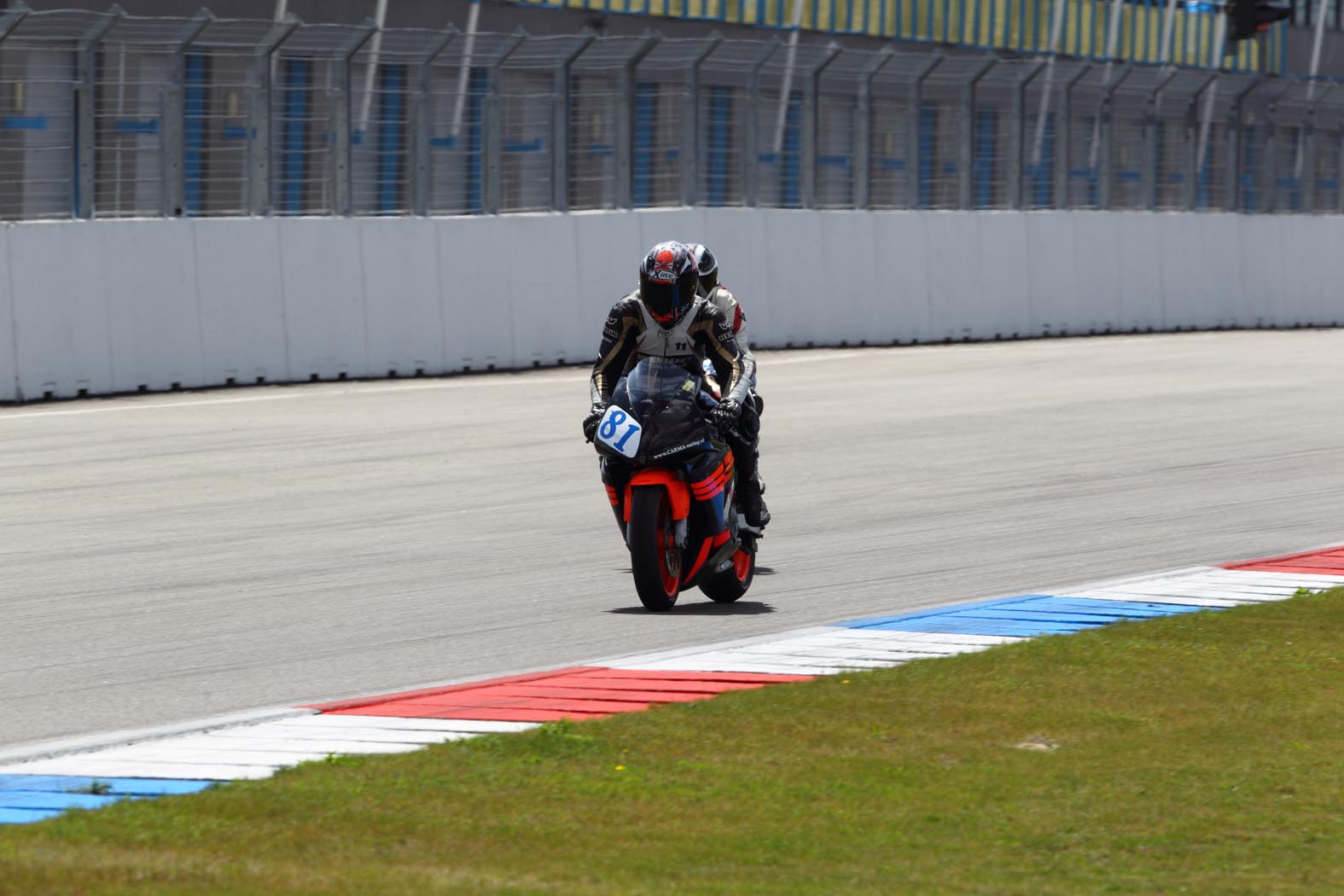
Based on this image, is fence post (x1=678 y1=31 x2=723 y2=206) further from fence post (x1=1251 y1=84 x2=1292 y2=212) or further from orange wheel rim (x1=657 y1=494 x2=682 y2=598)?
orange wheel rim (x1=657 y1=494 x2=682 y2=598)

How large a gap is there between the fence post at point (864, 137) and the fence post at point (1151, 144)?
5405 millimetres

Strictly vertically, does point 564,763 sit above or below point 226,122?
below

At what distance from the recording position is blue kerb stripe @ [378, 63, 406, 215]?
21.6 metres

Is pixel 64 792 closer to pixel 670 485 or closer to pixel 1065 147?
pixel 670 485

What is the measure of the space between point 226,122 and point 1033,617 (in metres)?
12.9

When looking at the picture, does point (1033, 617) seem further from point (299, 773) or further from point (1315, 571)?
point (299, 773)

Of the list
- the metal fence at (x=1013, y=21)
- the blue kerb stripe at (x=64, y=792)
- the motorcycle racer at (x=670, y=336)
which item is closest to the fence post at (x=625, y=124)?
the metal fence at (x=1013, y=21)

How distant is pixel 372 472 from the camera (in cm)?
1439

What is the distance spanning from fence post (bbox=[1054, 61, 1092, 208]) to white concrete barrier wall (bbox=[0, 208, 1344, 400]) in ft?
1.64

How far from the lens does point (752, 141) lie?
25859 mm

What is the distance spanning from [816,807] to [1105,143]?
26.1 m

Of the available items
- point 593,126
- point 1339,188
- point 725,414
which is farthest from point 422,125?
point 1339,188

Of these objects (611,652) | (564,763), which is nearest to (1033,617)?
(611,652)

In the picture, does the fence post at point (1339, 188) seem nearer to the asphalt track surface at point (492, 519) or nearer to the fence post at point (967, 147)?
the fence post at point (967, 147)
